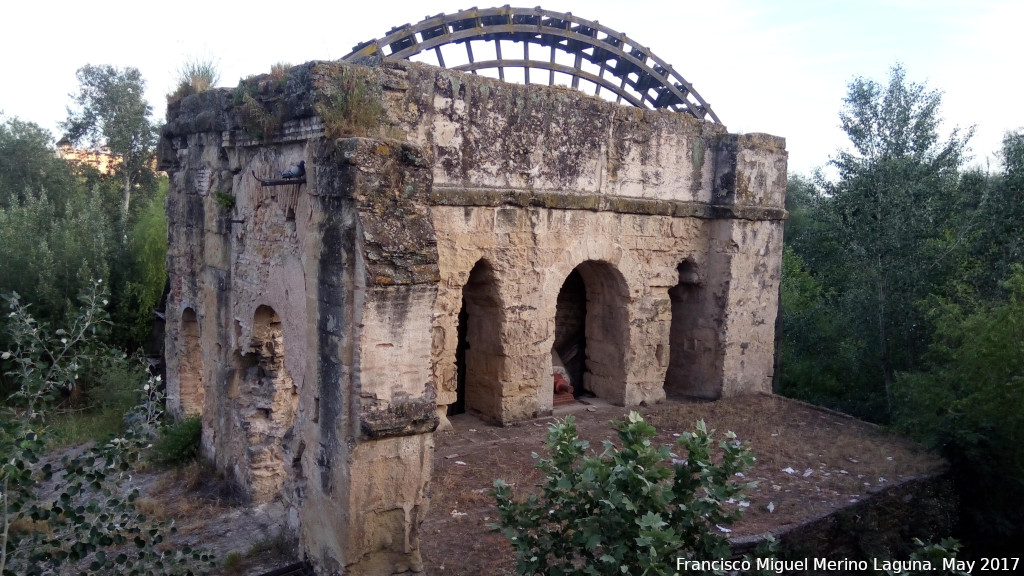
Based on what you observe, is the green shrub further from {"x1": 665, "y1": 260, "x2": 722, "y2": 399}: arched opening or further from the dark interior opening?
{"x1": 665, "y1": 260, "x2": 722, "y2": 399}: arched opening

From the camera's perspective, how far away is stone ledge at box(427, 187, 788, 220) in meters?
A: 7.57

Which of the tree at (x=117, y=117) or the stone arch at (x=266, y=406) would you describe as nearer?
the stone arch at (x=266, y=406)

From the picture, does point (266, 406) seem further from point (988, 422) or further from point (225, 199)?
point (988, 422)

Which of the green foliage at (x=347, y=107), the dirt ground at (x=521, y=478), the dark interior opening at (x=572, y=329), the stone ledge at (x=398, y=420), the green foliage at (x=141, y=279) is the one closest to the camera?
the stone ledge at (x=398, y=420)

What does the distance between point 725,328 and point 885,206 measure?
358cm

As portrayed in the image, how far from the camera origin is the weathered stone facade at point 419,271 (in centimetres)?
483

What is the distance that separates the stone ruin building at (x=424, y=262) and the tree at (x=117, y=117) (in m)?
12.1

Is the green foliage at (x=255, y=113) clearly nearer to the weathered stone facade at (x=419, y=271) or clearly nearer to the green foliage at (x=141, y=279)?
the weathered stone facade at (x=419, y=271)

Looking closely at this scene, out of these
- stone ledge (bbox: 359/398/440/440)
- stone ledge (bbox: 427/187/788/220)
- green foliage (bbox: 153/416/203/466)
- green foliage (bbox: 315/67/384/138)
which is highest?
green foliage (bbox: 315/67/384/138)

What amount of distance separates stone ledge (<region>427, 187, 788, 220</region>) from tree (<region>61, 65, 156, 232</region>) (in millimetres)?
15300

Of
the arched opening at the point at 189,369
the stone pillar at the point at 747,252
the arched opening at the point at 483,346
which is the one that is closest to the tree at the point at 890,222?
the stone pillar at the point at 747,252

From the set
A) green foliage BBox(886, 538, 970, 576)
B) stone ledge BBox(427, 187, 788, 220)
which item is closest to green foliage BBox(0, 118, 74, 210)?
stone ledge BBox(427, 187, 788, 220)

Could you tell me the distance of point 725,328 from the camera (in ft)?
32.1

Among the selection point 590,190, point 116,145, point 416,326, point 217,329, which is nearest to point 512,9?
point 590,190
